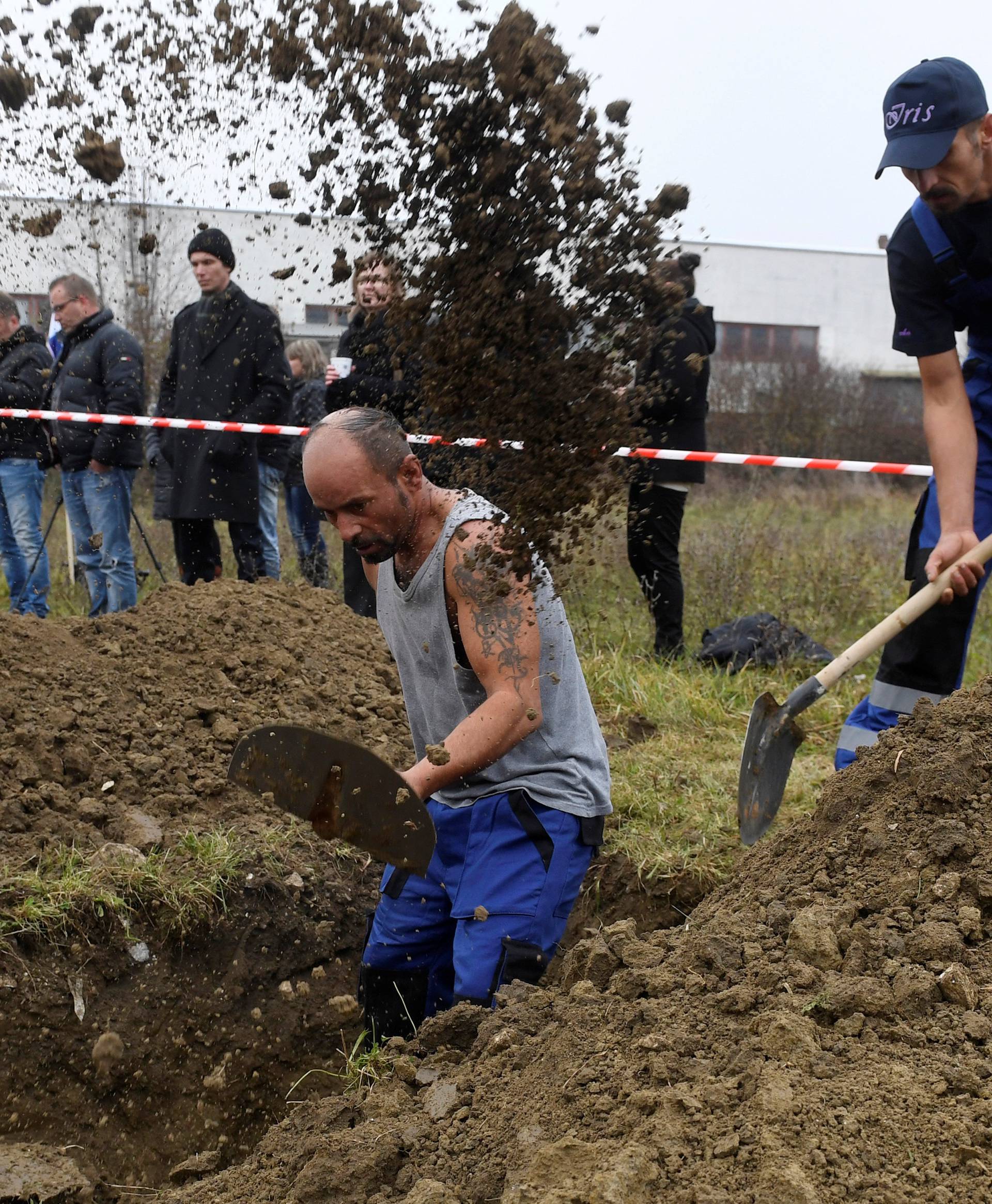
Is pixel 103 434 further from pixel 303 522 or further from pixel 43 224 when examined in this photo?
pixel 43 224

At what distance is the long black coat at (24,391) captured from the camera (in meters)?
6.97

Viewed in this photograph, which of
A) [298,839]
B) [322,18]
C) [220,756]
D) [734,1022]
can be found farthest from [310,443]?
[220,756]

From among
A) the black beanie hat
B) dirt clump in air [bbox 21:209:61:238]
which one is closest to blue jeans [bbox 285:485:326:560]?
the black beanie hat

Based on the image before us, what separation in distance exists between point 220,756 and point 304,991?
1.18m

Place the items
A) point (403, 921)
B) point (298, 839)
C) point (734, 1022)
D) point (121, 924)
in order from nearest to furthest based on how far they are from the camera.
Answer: point (734, 1022)
point (403, 921)
point (121, 924)
point (298, 839)

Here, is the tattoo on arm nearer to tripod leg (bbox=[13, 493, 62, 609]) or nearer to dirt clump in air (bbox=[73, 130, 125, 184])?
dirt clump in air (bbox=[73, 130, 125, 184])

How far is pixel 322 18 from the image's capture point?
2953 millimetres

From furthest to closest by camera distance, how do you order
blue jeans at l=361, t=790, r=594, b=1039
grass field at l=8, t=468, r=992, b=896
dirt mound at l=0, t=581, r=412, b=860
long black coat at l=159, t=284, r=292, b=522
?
long black coat at l=159, t=284, r=292, b=522, grass field at l=8, t=468, r=992, b=896, dirt mound at l=0, t=581, r=412, b=860, blue jeans at l=361, t=790, r=594, b=1039

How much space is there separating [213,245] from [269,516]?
2.26 metres

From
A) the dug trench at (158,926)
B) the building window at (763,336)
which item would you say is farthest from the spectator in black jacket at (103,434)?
the building window at (763,336)

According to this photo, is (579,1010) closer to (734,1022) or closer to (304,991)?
(734,1022)

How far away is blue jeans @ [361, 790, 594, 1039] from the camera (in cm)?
287

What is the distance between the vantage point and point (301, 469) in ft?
24.9

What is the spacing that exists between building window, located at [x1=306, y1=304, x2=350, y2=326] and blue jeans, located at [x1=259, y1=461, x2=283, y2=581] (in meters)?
2.68
